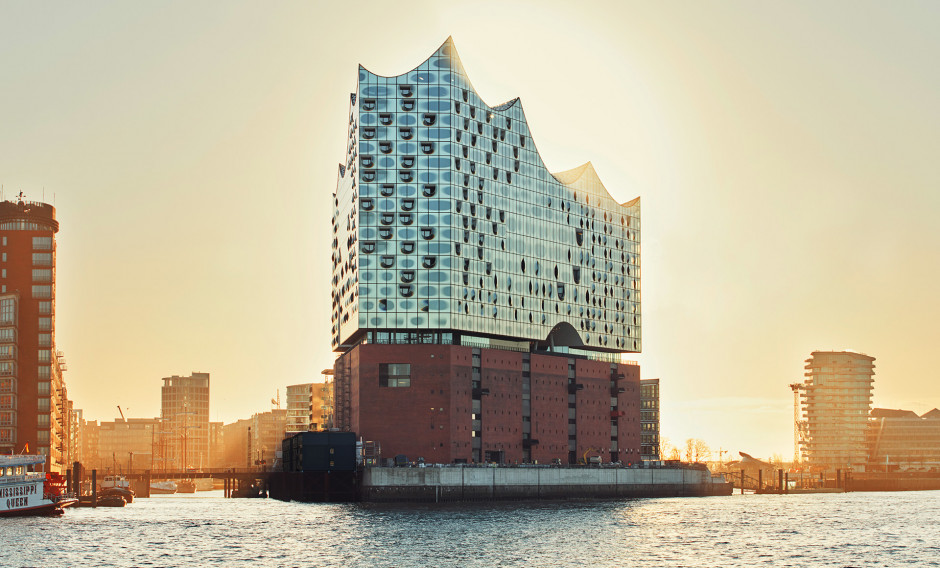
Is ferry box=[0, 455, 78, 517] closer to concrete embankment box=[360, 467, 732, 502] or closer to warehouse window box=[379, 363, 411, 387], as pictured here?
concrete embankment box=[360, 467, 732, 502]

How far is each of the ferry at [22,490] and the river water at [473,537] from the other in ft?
6.80

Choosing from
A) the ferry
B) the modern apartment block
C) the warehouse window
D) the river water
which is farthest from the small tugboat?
the warehouse window

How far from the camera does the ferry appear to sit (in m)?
138

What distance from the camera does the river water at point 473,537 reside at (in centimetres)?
9862

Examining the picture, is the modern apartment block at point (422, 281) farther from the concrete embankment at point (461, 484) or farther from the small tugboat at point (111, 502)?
the small tugboat at point (111, 502)

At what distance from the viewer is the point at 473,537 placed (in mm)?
116000

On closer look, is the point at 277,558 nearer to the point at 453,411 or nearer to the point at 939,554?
the point at 939,554

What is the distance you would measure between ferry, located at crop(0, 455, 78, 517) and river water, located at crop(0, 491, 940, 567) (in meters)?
2.07

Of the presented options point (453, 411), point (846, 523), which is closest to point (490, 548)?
point (846, 523)

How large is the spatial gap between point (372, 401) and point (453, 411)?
12.1 m

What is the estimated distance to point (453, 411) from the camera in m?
185

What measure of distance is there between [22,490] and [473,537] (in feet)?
184

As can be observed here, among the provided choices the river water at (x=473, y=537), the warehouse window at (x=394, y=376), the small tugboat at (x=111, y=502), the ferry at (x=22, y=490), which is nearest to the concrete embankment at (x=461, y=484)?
the river water at (x=473, y=537)

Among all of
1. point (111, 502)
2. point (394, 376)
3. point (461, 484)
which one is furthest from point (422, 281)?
point (111, 502)
